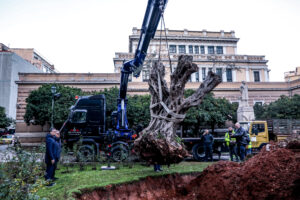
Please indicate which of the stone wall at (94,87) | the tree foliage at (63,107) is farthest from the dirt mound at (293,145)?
the stone wall at (94,87)

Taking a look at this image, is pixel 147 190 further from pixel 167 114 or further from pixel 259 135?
pixel 259 135

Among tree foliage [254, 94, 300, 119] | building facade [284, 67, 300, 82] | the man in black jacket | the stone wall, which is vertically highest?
building facade [284, 67, 300, 82]

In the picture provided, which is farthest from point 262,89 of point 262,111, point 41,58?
point 41,58

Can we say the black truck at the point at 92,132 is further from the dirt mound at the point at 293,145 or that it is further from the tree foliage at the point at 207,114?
the dirt mound at the point at 293,145

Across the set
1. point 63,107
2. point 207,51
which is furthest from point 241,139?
point 207,51

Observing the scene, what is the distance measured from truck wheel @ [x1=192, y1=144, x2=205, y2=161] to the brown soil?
21.4 ft

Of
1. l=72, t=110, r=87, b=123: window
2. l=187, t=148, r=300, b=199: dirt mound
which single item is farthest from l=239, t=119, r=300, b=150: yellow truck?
l=72, t=110, r=87, b=123: window

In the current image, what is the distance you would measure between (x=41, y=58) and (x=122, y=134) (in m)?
45.8

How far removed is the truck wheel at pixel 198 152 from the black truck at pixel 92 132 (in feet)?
12.9

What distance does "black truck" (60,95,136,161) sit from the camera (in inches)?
489

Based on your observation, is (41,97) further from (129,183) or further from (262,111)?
(262,111)

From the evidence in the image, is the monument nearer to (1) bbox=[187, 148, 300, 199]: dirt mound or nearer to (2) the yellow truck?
(2) the yellow truck

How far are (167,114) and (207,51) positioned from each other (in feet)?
124

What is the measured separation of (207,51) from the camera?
4094 cm
